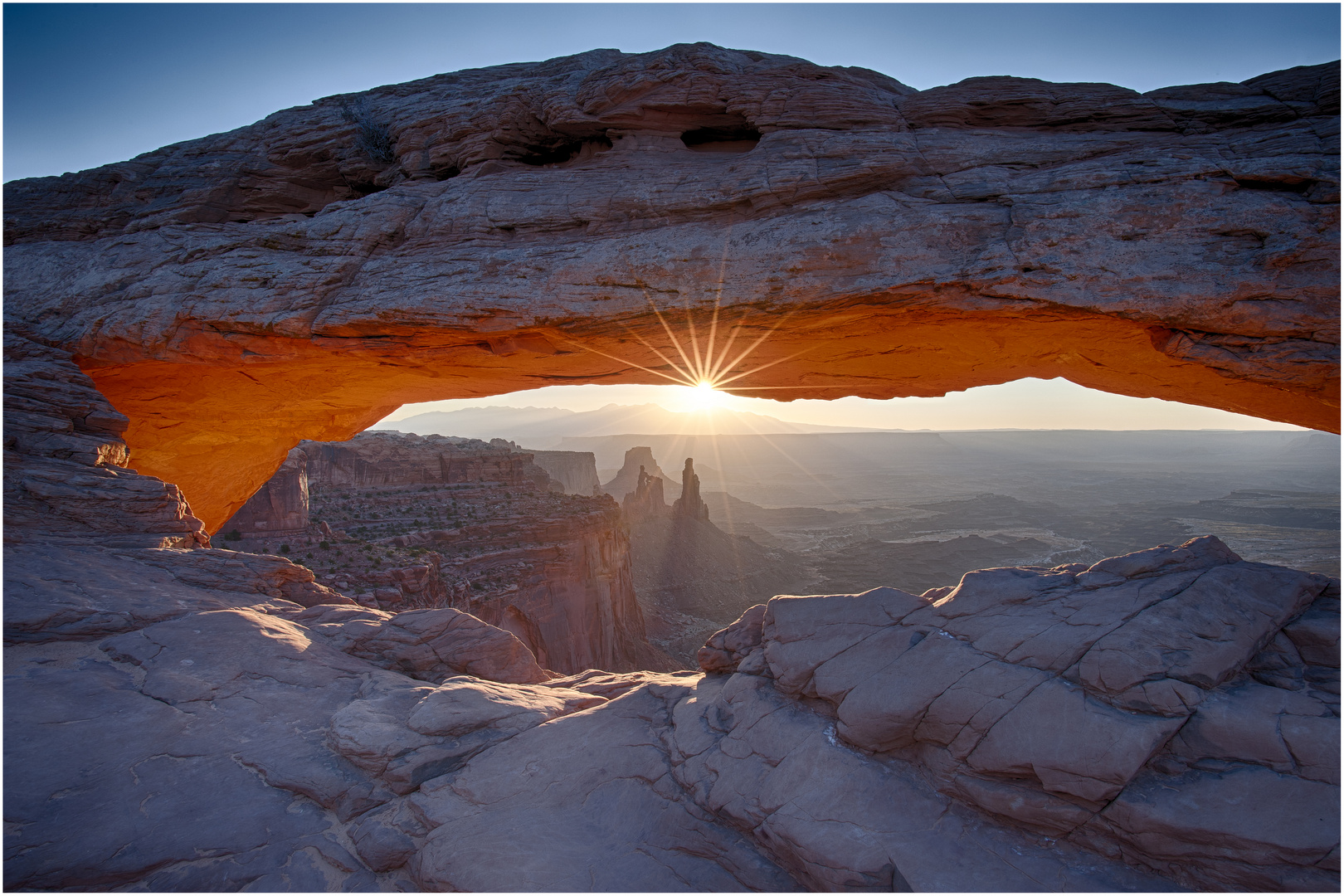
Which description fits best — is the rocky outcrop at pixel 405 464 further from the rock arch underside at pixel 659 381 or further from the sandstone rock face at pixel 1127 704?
the sandstone rock face at pixel 1127 704

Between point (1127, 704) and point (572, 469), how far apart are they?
70.9 meters

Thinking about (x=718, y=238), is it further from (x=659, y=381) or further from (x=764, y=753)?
(x=764, y=753)

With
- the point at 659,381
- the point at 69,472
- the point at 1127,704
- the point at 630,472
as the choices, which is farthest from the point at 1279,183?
the point at 630,472

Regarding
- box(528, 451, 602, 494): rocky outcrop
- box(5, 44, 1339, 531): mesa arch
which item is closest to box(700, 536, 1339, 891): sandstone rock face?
box(5, 44, 1339, 531): mesa arch

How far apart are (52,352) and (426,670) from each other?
10373mm

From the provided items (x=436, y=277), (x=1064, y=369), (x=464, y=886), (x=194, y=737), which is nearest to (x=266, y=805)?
(x=194, y=737)

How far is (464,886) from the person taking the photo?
5562 mm

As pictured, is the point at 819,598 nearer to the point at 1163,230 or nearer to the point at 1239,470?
the point at 1163,230

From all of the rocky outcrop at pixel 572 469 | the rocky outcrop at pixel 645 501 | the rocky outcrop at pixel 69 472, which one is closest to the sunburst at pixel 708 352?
the rocky outcrop at pixel 69 472

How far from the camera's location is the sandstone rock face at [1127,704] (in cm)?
485

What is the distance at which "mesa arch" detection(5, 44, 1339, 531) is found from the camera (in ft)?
26.8

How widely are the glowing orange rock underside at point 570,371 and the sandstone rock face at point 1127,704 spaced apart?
13.6 feet

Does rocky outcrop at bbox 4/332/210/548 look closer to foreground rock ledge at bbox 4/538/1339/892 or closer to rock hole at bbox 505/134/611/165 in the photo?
foreground rock ledge at bbox 4/538/1339/892

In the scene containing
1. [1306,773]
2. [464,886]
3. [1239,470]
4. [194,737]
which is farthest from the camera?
[1239,470]
